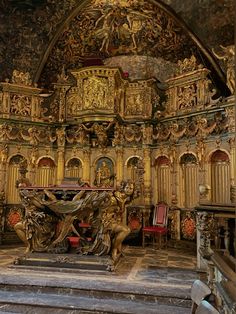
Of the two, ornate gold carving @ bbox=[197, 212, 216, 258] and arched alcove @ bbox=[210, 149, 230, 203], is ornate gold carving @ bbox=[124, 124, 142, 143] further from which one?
ornate gold carving @ bbox=[197, 212, 216, 258]

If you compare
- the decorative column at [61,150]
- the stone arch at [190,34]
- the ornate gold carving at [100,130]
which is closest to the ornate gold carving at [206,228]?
the ornate gold carving at [100,130]

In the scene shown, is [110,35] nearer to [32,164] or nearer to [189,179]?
[32,164]

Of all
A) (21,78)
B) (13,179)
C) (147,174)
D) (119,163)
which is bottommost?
(13,179)

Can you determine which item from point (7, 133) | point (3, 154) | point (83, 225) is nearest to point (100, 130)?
point (7, 133)

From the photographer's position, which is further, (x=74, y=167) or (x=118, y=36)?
(x=118, y=36)

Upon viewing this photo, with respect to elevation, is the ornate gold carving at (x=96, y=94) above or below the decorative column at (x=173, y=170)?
above

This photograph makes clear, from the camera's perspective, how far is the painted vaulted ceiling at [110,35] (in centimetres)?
948

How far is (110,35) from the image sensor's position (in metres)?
10.9

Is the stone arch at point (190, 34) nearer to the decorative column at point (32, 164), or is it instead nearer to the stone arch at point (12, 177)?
the decorative column at point (32, 164)

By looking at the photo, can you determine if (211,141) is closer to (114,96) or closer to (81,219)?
(114,96)

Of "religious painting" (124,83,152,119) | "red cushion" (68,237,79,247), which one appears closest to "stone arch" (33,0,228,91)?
"religious painting" (124,83,152,119)

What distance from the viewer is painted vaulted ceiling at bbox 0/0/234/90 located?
9.48 m

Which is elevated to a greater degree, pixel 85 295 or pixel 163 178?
pixel 163 178

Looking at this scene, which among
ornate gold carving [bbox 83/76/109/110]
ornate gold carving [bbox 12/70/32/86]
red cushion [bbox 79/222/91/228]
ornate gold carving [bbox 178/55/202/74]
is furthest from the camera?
ornate gold carving [bbox 12/70/32/86]
